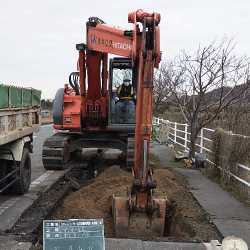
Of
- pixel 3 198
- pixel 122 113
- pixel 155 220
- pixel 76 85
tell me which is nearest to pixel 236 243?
pixel 155 220

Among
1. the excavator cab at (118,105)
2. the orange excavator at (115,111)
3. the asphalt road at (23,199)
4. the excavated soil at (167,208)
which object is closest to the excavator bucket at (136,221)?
the orange excavator at (115,111)

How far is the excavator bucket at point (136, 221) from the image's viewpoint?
16.9ft

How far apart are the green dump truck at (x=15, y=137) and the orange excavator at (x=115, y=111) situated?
1804 mm

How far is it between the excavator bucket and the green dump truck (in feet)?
6.80

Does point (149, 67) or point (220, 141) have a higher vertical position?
point (149, 67)

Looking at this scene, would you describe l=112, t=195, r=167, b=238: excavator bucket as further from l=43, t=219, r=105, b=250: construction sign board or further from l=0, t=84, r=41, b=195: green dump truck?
l=0, t=84, r=41, b=195: green dump truck

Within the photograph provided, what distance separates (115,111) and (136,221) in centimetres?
469

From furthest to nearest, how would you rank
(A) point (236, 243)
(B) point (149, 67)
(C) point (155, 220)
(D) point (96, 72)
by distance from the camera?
(D) point (96, 72), (C) point (155, 220), (B) point (149, 67), (A) point (236, 243)

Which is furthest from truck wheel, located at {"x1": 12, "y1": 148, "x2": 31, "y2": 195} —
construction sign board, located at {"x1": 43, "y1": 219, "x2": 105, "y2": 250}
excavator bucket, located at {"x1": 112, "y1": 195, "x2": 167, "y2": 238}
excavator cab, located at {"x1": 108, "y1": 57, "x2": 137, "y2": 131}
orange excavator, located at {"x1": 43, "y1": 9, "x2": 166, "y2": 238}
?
construction sign board, located at {"x1": 43, "y1": 219, "x2": 105, "y2": 250}

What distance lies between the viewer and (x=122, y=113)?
31.1 ft

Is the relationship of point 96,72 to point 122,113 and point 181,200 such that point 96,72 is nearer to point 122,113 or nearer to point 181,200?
point 122,113

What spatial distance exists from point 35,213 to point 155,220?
7.30 ft

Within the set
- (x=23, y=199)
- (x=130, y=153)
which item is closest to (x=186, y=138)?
(x=130, y=153)

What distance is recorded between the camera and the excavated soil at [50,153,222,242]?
503cm
